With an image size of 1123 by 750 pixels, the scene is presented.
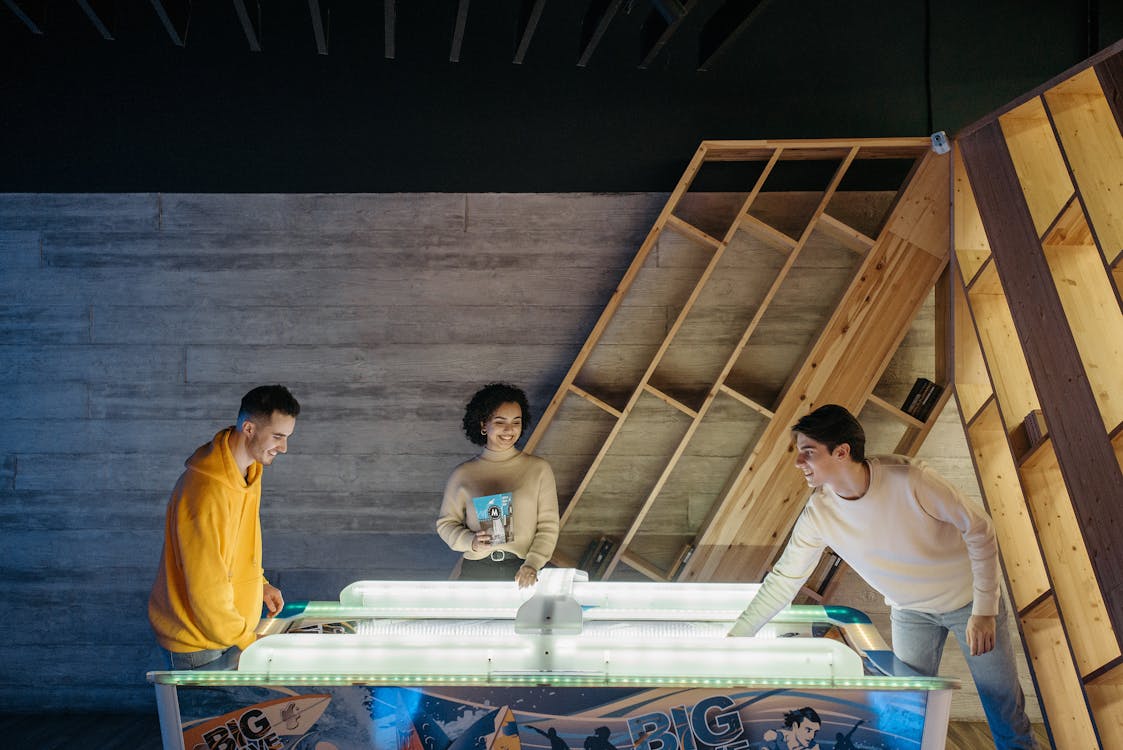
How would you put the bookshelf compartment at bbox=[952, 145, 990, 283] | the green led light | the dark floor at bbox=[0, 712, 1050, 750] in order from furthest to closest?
the dark floor at bbox=[0, 712, 1050, 750] < the bookshelf compartment at bbox=[952, 145, 990, 283] < the green led light

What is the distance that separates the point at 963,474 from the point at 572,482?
1.80m

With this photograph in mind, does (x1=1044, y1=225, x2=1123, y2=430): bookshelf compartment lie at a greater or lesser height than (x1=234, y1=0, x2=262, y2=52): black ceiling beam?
lesser

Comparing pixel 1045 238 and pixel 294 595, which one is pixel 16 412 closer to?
pixel 294 595

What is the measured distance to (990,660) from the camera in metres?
2.40

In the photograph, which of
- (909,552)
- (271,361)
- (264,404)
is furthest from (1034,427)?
(271,361)

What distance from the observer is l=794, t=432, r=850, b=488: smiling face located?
230 cm

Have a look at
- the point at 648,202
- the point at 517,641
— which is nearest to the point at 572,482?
the point at 648,202

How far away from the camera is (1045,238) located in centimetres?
266

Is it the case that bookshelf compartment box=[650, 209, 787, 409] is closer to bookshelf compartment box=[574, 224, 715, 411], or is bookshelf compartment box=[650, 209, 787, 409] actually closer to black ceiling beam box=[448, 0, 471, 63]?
bookshelf compartment box=[574, 224, 715, 411]

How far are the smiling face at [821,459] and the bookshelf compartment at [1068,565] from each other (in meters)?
0.97

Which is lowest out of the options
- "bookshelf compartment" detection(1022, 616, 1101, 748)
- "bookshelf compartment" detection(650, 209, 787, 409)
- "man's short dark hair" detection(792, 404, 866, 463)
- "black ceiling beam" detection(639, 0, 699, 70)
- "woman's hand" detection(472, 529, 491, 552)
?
"bookshelf compartment" detection(1022, 616, 1101, 748)

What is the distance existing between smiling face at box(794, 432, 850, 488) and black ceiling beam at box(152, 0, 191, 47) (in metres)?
2.16

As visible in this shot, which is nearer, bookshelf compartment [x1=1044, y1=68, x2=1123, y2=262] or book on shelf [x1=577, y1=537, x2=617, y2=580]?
bookshelf compartment [x1=1044, y1=68, x2=1123, y2=262]

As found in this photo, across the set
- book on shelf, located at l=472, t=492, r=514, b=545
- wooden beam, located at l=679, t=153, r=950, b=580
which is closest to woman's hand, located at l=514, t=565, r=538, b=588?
book on shelf, located at l=472, t=492, r=514, b=545
